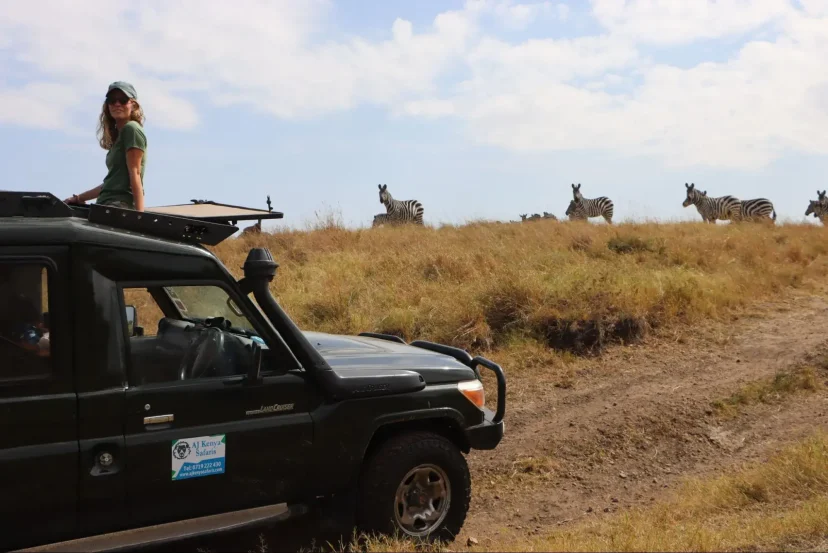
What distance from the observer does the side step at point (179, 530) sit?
3.52m

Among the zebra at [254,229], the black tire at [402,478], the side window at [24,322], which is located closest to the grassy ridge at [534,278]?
the zebra at [254,229]

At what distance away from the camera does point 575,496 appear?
6.03 metres

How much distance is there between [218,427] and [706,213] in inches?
967

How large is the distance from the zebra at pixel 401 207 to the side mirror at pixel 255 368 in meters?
22.2

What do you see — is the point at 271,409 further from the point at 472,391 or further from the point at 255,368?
the point at 472,391

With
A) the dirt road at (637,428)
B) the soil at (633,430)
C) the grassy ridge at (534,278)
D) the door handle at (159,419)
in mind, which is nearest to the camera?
the door handle at (159,419)

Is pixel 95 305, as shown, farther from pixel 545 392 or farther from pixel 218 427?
pixel 545 392

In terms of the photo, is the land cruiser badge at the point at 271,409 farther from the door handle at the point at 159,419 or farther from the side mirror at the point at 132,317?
the side mirror at the point at 132,317

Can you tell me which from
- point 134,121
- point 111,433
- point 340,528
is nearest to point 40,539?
point 111,433

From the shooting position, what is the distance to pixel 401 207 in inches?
1046

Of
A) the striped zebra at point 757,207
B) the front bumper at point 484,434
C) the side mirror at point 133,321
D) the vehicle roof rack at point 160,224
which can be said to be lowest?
the front bumper at point 484,434

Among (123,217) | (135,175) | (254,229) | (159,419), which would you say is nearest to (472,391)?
(159,419)

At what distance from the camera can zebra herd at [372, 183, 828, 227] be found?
24984 mm

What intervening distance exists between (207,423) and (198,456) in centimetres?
17
